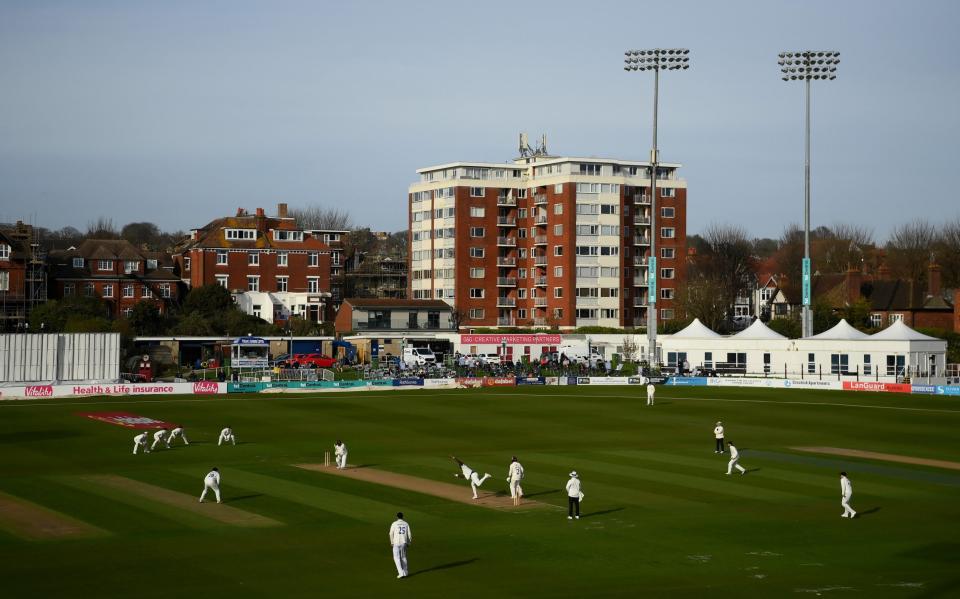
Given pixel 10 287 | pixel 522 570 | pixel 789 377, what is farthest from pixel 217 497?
pixel 10 287

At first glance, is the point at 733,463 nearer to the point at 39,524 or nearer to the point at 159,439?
the point at 159,439

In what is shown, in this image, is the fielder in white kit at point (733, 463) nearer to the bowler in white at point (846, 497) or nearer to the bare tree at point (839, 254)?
the bowler in white at point (846, 497)

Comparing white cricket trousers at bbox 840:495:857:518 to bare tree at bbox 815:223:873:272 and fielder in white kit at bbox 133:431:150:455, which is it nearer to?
fielder in white kit at bbox 133:431:150:455

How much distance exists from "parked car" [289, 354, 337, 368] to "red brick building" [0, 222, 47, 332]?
32.0 meters

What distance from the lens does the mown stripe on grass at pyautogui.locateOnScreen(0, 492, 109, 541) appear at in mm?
34000

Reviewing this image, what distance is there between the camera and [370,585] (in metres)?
28.3

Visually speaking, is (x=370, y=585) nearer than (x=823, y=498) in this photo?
Yes

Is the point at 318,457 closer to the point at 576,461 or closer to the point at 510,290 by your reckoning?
the point at 576,461

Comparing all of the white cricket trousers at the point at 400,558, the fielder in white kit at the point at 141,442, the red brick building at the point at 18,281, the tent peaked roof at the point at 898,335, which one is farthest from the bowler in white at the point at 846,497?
Answer: the red brick building at the point at 18,281

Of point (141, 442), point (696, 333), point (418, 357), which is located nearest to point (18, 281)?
point (418, 357)

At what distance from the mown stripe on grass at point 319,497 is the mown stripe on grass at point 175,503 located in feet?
8.46

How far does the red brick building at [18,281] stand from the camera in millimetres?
122062

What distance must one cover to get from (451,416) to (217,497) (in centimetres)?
3274

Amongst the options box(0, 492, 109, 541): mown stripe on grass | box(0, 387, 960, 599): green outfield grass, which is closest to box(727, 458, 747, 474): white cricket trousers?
box(0, 387, 960, 599): green outfield grass
